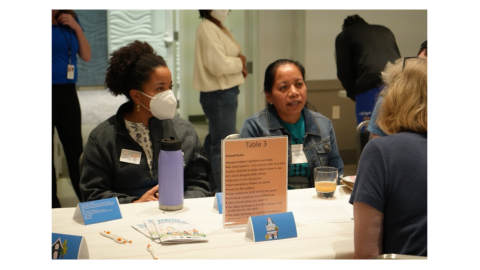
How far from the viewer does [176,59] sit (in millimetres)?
6359

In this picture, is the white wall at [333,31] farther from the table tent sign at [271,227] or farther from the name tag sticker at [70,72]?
the table tent sign at [271,227]

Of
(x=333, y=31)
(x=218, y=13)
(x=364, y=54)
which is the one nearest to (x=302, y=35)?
(x=333, y=31)

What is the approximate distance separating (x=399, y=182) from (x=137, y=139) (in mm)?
1293

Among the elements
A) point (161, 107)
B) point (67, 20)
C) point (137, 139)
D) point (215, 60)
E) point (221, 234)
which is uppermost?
point (67, 20)

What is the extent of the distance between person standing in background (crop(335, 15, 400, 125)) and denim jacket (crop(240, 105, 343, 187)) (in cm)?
173

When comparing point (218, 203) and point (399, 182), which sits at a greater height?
point (399, 182)

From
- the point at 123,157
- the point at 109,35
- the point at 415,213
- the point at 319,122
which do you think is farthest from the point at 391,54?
the point at 109,35

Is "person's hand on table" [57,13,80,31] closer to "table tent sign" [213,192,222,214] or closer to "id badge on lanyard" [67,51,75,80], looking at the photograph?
"id badge on lanyard" [67,51,75,80]

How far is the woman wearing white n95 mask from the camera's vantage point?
85.7 inches

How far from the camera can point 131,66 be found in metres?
2.40

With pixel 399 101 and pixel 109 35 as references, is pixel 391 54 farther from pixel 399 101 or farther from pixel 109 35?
pixel 109 35

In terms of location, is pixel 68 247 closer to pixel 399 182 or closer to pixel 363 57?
pixel 399 182

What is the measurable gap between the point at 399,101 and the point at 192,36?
5.07 metres

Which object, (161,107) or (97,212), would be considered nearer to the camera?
(97,212)
